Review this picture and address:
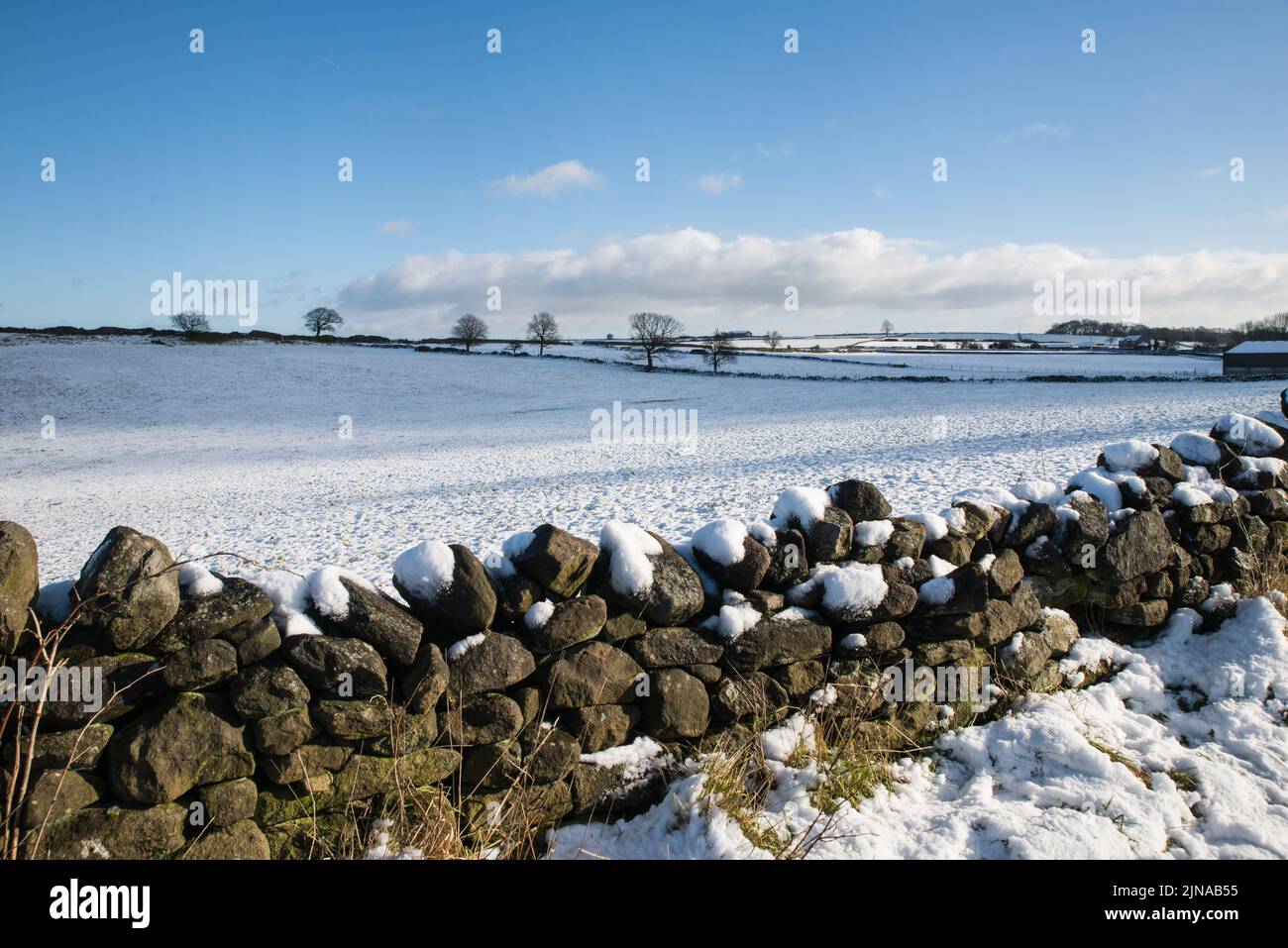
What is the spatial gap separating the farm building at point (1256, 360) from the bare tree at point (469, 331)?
2081 inches

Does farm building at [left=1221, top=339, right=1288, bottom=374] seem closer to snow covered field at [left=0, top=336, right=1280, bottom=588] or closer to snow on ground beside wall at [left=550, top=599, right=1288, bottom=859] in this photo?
snow covered field at [left=0, top=336, right=1280, bottom=588]

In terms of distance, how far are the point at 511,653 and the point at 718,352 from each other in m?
48.0

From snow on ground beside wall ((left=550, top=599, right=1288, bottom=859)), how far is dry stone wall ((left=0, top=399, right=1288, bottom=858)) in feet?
0.91

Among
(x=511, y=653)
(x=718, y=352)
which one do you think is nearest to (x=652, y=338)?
(x=718, y=352)

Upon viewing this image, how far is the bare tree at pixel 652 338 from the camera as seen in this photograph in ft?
167

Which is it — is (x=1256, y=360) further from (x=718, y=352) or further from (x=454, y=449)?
(x=454, y=449)

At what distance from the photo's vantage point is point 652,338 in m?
51.1

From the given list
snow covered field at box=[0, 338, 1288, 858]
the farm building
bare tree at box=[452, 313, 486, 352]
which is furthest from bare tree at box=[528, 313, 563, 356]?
the farm building

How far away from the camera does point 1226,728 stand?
3701 mm

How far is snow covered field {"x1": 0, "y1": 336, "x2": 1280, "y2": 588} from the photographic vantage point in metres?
9.08

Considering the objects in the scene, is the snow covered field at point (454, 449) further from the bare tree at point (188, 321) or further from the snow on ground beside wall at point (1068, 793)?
the bare tree at point (188, 321)
